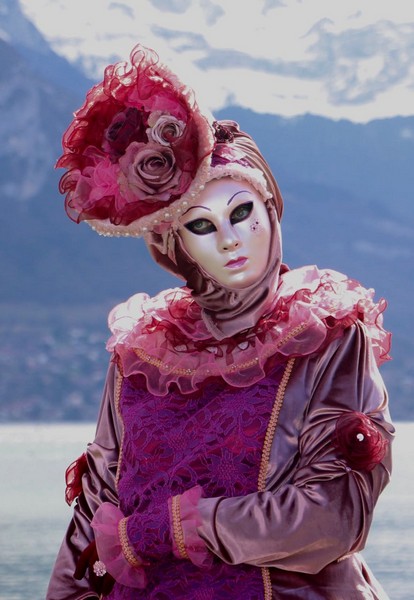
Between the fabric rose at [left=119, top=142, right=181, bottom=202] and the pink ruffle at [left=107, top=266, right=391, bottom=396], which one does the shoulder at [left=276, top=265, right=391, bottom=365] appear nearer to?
the pink ruffle at [left=107, top=266, right=391, bottom=396]

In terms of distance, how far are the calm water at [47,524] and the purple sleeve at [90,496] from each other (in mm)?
3952

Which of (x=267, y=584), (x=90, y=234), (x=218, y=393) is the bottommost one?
(x=267, y=584)

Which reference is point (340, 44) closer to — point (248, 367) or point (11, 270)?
point (11, 270)

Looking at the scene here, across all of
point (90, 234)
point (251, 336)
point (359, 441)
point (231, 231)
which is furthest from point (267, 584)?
point (90, 234)

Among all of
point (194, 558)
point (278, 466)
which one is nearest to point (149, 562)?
point (194, 558)

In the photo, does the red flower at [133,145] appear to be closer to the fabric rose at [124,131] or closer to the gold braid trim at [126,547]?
the fabric rose at [124,131]

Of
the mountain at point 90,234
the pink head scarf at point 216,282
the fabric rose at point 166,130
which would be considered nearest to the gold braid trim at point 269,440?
the pink head scarf at point 216,282

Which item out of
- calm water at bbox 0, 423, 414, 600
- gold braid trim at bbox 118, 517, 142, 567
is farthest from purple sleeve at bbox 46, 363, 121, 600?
calm water at bbox 0, 423, 414, 600

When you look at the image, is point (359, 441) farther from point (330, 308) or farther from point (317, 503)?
point (330, 308)

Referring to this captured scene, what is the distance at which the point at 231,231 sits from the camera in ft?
6.07

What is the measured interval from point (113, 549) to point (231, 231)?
1.50 feet

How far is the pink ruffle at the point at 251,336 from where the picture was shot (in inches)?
72.0

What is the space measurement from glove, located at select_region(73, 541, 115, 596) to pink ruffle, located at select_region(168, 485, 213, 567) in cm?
18

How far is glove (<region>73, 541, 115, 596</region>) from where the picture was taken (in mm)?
1884
